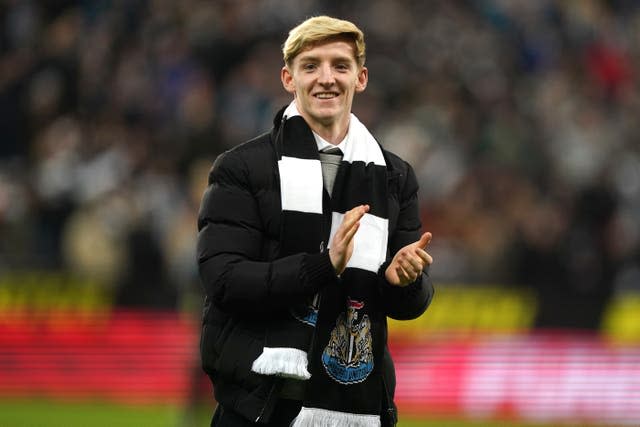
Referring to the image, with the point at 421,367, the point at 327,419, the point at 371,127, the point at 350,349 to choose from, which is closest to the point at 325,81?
the point at 350,349

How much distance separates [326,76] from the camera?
161 inches

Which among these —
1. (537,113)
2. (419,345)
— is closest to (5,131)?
(419,345)

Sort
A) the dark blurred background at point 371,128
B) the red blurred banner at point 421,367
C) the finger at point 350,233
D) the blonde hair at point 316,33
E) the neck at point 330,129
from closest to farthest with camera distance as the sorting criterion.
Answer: the finger at point 350,233 → the blonde hair at point 316,33 → the neck at point 330,129 → the red blurred banner at point 421,367 → the dark blurred background at point 371,128

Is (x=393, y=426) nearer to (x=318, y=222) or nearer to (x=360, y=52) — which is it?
(x=318, y=222)

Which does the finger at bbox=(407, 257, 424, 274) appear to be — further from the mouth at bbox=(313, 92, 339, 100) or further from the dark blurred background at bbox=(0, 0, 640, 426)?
the dark blurred background at bbox=(0, 0, 640, 426)

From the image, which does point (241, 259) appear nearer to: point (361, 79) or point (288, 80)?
point (288, 80)

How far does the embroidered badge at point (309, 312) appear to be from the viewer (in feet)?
13.3

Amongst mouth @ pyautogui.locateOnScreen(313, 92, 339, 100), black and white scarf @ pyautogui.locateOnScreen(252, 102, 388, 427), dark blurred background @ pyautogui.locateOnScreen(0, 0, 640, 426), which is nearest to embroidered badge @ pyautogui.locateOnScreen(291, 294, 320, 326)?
black and white scarf @ pyautogui.locateOnScreen(252, 102, 388, 427)

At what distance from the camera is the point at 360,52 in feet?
13.7

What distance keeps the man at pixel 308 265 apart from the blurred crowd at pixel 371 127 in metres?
6.57

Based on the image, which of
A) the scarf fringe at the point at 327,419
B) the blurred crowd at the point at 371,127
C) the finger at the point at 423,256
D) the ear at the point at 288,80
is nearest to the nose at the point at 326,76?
the ear at the point at 288,80

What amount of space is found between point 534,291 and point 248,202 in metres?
7.84

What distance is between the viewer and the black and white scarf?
398cm

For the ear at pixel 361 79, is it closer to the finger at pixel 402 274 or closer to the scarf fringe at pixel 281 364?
the finger at pixel 402 274
